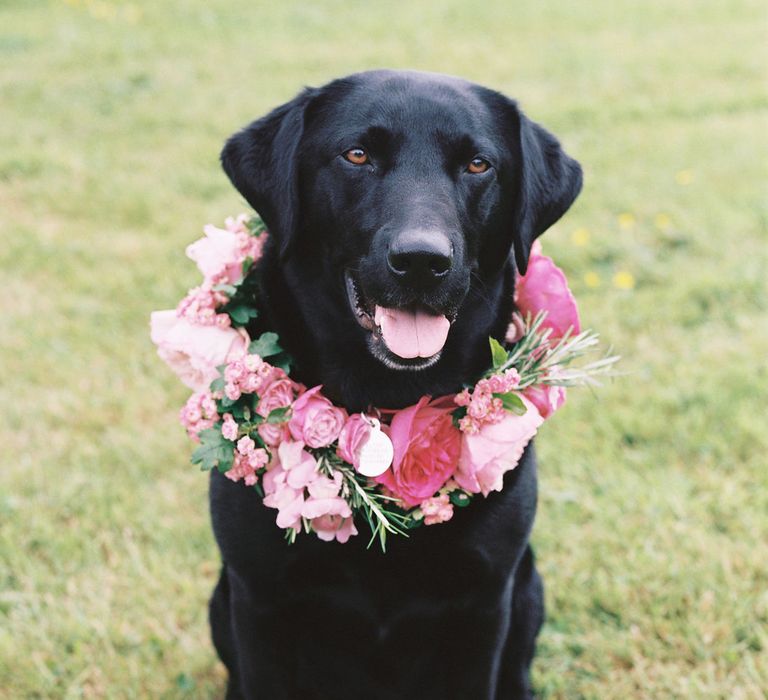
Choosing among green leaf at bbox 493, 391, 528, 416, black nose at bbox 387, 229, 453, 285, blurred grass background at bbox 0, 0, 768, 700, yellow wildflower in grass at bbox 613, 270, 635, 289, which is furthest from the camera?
yellow wildflower in grass at bbox 613, 270, 635, 289

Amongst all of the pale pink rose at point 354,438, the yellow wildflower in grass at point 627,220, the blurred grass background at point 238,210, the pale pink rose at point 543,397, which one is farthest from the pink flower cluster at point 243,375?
the yellow wildflower in grass at point 627,220

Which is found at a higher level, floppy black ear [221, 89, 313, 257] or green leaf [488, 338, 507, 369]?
floppy black ear [221, 89, 313, 257]

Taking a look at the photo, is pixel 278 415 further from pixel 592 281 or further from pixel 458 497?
pixel 592 281

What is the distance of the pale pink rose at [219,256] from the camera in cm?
237

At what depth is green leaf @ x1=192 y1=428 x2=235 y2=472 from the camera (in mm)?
2053

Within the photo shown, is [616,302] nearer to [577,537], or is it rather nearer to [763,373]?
[763,373]

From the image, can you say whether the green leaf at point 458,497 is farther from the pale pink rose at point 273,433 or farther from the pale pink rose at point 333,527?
the pale pink rose at point 273,433

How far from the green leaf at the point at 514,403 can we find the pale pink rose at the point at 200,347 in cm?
59

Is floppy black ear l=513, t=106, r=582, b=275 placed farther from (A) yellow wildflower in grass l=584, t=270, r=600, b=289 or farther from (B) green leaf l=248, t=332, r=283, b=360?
(A) yellow wildflower in grass l=584, t=270, r=600, b=289

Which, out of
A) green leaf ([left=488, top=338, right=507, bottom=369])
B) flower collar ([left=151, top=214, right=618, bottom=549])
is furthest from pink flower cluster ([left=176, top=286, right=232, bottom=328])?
green leaf ([left=488, top=338, right=507, bottom=369])

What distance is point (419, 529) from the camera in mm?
2248

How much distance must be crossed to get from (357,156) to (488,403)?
62 centimetres

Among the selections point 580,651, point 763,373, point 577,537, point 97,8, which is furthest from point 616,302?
point 97,8

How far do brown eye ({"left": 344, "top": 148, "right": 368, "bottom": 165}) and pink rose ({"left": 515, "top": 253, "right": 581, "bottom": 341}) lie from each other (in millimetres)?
510
